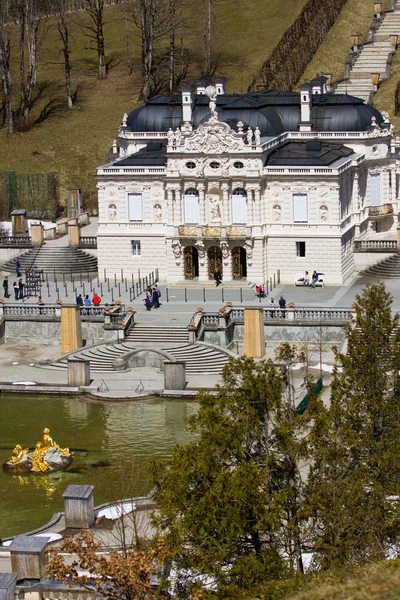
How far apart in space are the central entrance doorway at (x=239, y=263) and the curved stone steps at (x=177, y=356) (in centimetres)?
1367

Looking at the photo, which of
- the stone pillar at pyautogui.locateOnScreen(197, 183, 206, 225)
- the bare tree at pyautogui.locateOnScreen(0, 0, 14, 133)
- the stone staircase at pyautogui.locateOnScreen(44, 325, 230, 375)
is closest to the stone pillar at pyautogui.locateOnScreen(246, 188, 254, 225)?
the stone pillar at pyautogui.locateOnScreen(197, 183, 206, 225)

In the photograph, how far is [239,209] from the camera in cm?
8794

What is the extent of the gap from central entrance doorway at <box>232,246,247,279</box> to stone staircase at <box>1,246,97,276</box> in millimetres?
10179

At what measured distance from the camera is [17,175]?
11619 centimetres

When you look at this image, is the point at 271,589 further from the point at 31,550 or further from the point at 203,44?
the point at 203,44

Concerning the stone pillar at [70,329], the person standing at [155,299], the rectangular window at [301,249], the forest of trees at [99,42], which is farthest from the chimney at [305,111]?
the forest of trees at [99,42]

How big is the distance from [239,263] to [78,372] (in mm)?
20163

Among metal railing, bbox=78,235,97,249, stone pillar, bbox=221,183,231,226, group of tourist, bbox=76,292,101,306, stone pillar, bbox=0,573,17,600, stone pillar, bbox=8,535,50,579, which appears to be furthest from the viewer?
metal railing, bbox=78,235,97,249

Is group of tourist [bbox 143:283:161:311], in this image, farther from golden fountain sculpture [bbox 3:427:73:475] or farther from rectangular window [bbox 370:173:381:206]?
golden fountain sculpture [bbox 3:427:73:475]

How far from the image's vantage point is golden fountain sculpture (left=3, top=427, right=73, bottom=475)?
58500 millimetres

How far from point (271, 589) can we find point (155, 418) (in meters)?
29.9

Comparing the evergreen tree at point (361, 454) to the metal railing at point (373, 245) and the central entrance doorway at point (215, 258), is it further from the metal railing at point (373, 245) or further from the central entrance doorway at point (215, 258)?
the metal railing at point (373, 245)

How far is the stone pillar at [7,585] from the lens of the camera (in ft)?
132

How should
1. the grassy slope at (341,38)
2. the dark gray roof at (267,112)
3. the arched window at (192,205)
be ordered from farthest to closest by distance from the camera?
the grassy slope at (341,38), the dark gray roof at (267,112), the arched window at (192,205)
